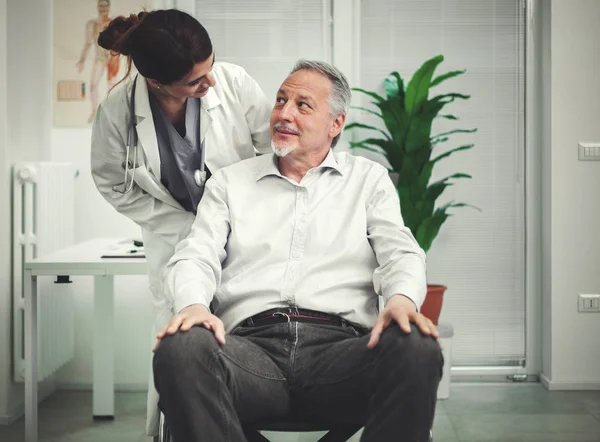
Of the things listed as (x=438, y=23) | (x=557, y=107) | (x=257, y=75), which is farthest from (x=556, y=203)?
(x=257, y=75)

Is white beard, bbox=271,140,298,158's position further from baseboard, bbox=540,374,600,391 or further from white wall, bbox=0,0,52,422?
baseboard, bbox=540,374,600,391

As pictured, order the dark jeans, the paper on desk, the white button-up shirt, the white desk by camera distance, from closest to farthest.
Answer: the dark jeans
the white button-up shirt
the white desk
the paper on desk

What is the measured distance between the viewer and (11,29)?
321 cm

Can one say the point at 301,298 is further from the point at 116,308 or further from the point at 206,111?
the point at 116,308

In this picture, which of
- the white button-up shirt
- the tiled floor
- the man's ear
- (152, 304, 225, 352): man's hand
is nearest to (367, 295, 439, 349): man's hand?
the white button-up shirt

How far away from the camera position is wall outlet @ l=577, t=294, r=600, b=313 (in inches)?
144

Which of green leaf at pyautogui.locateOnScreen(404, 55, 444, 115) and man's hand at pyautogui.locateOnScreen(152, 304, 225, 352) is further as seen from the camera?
green leaf at pyautogui.locateOnScreen(404, 55, 444, 115)

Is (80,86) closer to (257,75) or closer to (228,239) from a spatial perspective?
(257,75)

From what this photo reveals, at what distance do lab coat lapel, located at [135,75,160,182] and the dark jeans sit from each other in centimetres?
65

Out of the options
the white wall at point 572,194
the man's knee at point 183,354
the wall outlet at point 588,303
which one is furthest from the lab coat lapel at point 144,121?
the wall outlet at point 588,303

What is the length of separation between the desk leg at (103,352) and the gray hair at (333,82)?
Answer: 1567 millimetres

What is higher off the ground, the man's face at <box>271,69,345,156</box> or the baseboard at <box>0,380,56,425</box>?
the man's face at <box>271,69,345,156</box>

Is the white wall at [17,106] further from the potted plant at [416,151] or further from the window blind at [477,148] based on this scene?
the window blind at [477,148]

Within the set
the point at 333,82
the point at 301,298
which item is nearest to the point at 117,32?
the point at 333,82
